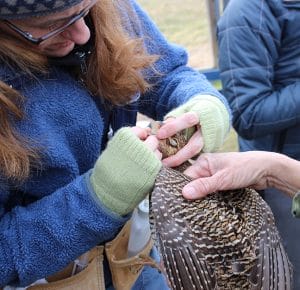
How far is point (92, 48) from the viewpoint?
74.1 inches

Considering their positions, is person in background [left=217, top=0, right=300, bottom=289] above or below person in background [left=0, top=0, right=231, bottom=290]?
below

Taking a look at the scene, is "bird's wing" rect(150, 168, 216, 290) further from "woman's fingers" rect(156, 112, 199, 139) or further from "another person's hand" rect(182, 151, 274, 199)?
"woman's fingers" rect(156, 112, 199, 139)

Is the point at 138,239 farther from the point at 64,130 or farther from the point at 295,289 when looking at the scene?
the point at 295,289

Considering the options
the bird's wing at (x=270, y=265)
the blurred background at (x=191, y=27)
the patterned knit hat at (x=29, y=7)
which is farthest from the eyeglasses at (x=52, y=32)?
the blurred background at (x=191, y=27)

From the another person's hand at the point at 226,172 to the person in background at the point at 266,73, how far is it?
0.86 meters

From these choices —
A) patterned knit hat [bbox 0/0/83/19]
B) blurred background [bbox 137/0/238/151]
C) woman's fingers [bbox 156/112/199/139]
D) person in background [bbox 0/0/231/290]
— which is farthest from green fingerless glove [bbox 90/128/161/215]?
blurred background [bbox 137/0/238/151]

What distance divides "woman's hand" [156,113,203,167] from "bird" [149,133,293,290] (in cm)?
10

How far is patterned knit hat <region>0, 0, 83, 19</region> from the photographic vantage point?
1479 millimetres

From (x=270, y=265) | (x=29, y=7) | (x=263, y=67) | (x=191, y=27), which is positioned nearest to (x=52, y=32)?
(x=29, y=7)

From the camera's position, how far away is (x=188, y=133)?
7.00 ft

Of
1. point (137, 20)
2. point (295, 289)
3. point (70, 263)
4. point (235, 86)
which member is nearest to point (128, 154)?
point (70, 263)

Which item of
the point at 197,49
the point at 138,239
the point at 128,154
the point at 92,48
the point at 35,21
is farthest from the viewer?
the point at 197,49

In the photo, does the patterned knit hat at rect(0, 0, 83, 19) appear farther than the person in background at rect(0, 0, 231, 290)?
No

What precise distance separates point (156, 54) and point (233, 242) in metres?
0.82
